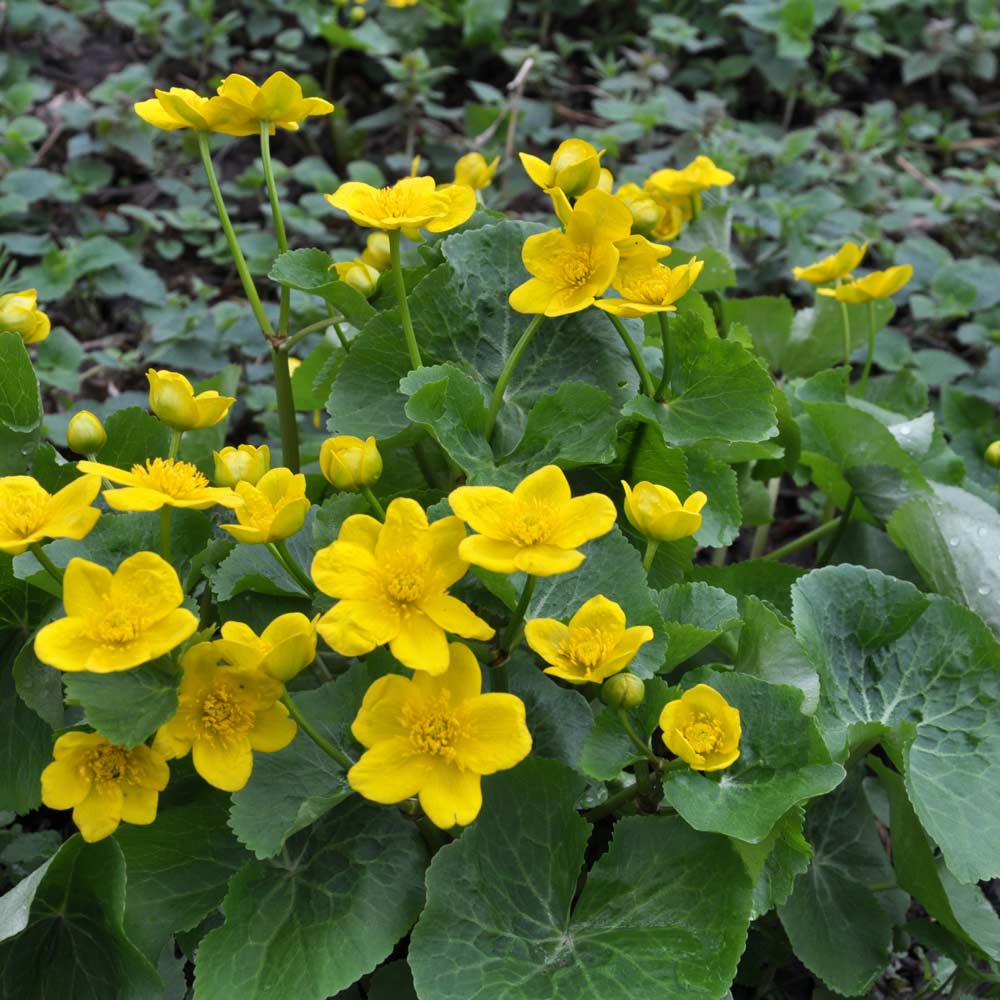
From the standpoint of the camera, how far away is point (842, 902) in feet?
5.15

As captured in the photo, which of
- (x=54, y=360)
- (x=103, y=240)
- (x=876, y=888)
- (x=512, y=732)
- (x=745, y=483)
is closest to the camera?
(x=512, y=732)

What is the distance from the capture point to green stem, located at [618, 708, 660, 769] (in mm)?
1187

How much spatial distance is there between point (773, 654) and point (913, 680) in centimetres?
27

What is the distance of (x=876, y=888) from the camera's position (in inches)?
62.8

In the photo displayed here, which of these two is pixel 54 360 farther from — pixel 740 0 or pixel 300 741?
pixel 740 0

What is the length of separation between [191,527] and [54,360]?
3.52 feet

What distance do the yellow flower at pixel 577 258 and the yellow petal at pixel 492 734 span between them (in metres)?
0.47

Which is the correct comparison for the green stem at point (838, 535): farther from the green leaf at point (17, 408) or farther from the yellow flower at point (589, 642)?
the green leaf at point (17, 408)

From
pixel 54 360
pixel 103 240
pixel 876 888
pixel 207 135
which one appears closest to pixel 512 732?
pixel 876 888

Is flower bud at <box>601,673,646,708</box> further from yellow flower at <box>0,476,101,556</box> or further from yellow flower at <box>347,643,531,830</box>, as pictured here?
yellow flower at <box>0,476,101,556</box>

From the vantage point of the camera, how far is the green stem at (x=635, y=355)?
55.7 inches

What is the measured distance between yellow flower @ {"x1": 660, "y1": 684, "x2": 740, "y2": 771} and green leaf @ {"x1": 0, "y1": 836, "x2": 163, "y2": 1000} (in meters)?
0.60

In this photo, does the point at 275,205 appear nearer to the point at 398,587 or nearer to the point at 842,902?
the point at 398,587

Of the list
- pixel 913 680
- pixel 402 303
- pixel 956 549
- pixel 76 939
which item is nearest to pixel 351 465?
pixel 402 303
